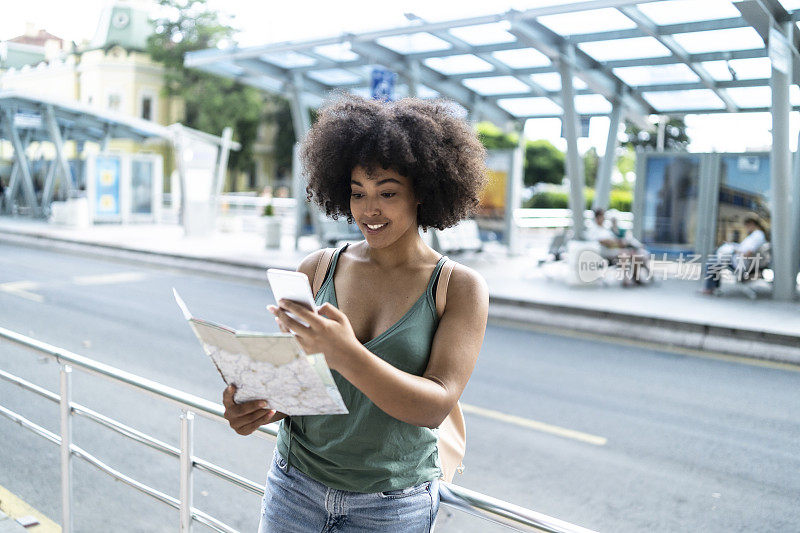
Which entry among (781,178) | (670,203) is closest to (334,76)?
(670,203)

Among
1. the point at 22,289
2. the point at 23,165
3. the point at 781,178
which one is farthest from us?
the point at 23,165

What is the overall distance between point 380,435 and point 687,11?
1120 centimetres

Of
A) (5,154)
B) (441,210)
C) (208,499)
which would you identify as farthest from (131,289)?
(5,154)

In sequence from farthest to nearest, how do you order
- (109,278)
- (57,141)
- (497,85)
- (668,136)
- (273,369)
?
(668,136) < (57,141) < (497,85) < (109,278) < (273,369)

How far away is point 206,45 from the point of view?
49.0 meters

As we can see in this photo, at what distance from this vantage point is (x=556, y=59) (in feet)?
43.4

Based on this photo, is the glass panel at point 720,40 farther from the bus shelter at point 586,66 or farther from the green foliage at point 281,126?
the green foliage at point 281,126

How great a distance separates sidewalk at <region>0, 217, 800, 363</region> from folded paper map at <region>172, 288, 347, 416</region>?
8.63 metres

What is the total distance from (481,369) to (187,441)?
570 cm

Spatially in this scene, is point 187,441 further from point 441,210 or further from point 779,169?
point 779,169

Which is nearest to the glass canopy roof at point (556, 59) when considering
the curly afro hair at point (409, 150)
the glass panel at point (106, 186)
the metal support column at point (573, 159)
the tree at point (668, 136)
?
the metal support column at point (573, 159)

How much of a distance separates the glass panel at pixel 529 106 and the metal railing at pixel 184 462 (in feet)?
50.7

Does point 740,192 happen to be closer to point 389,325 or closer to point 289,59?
point 289,59

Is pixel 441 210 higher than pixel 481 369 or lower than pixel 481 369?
higher
